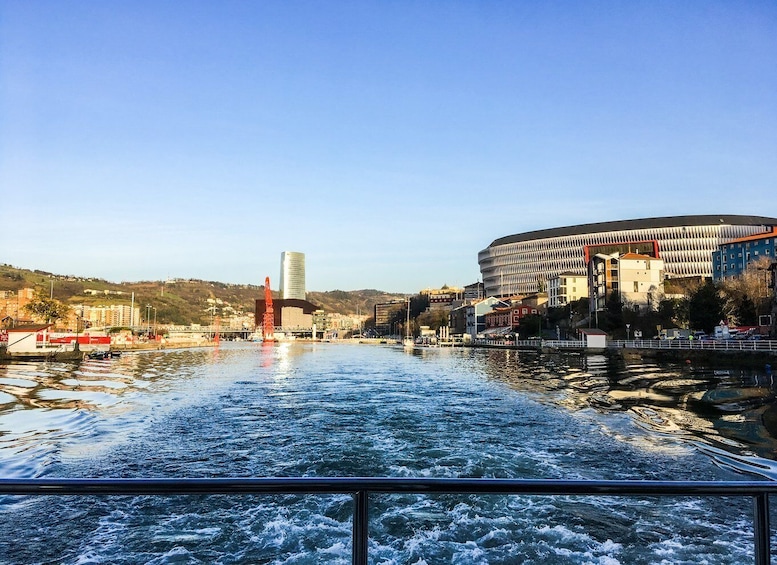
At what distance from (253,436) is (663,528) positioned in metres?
13.1

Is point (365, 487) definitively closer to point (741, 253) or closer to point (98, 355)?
point (98, 355)

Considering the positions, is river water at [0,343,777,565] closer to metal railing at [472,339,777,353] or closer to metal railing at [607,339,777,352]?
metal railing at [607,339,777,352]

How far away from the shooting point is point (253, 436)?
64.3 feet

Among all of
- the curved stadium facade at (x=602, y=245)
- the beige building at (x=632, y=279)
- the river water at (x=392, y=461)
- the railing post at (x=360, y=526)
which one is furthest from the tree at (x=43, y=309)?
the railing post at (x=360, y=526)

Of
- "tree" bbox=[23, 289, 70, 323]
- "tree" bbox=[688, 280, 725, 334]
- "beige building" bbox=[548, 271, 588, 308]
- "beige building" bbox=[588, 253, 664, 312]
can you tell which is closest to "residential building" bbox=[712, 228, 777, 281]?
"beige building" bbox=[588, 253, 664, 312]

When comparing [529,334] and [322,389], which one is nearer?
[322,389]

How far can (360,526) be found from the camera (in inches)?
95.0

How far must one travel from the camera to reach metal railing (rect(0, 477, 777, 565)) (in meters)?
2.19

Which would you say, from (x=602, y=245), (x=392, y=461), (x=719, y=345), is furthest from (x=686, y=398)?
(x=602, y=245)

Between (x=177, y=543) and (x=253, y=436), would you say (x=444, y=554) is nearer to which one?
(x=177, y=543)

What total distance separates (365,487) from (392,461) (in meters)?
14.1

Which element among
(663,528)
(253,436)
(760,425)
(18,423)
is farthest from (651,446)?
(18,423)

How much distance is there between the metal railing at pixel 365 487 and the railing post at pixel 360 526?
8 cm

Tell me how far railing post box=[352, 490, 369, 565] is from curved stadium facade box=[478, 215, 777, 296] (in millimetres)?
118335
